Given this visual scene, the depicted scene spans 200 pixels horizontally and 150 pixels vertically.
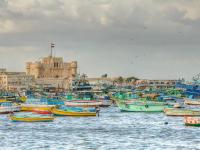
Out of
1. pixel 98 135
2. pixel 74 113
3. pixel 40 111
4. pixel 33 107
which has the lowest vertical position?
pixel 98 135

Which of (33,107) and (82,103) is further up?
(82,103)

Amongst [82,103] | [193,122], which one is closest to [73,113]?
[193,122]

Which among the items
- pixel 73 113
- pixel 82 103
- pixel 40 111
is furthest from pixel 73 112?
pixel 82 103

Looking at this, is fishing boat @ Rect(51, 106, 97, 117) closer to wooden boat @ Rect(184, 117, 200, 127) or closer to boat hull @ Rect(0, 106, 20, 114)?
boat hull @ Rect(0, 106, 20, 114)

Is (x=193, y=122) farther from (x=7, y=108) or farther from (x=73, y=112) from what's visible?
(x=7, y=108)

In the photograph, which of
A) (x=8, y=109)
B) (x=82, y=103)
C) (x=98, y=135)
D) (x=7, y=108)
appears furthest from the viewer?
(x=82, y=103)

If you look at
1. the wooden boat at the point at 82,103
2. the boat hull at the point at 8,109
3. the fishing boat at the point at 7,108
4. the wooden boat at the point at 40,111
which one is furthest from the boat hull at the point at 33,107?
the wooden boat at the point at 82,103

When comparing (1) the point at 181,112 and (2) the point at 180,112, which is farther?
(2) the point at 180,112

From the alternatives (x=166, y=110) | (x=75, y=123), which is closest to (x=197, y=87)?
(x=166, y=110)

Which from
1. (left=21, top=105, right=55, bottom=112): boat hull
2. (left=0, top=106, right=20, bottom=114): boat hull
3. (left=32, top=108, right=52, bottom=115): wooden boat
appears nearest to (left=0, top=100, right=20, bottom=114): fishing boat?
(left=0, top=106, right=20, bottom=114): boat hull

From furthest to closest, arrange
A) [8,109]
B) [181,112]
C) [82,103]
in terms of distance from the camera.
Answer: [82,103], [8,109], [181,112]

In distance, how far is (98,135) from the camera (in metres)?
71.0

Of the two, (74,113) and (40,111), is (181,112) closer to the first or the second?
(74,113)

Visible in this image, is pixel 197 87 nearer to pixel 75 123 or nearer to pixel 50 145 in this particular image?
pixel 75 123
